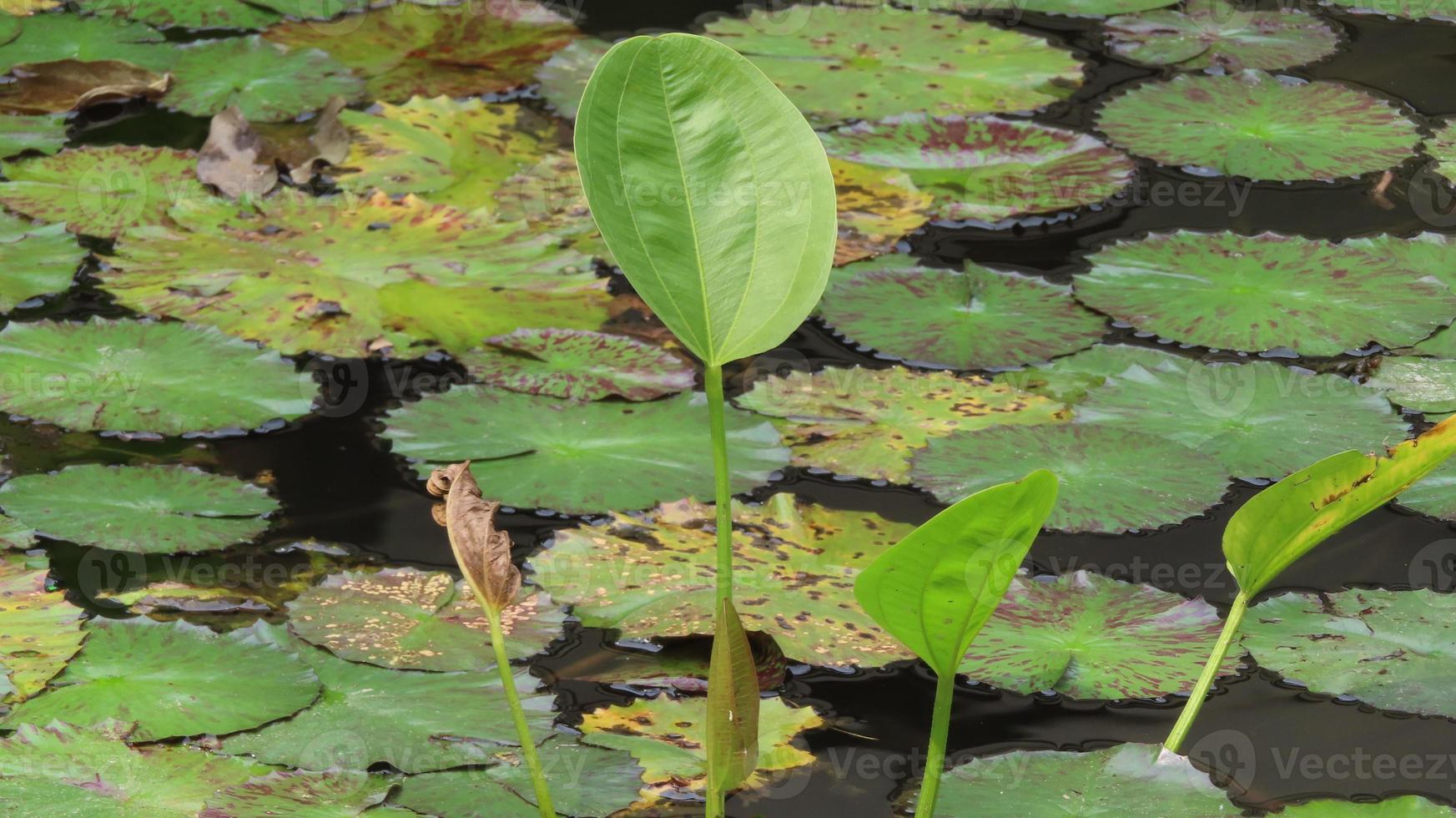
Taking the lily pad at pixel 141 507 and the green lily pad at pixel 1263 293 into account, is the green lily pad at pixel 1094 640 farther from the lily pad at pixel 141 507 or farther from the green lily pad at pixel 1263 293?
the lily pad at pixel 141 507

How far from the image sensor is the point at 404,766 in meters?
1.41

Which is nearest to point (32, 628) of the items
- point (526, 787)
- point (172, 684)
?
point (172, 684)

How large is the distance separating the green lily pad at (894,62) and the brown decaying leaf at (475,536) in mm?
1845

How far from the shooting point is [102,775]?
1.37m

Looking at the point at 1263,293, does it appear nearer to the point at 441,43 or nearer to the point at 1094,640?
the point at 1094,640

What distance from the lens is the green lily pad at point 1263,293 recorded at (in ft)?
7.06

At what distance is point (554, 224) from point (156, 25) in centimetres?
127

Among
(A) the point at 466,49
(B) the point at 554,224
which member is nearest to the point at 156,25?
(A) the point at 466,49

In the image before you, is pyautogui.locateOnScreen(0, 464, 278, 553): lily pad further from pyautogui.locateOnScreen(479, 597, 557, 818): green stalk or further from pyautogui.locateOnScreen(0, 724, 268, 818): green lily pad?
pyautogui.locateOnScreen(479, 597, 557, 818): green stalk

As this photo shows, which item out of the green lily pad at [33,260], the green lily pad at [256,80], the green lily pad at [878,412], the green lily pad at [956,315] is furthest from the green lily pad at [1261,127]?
the green lily pad at [33,260]

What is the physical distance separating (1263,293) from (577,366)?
102 cm

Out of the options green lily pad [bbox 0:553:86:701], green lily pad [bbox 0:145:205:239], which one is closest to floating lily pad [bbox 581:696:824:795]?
green lily pad [bbox 0:553:86:701]

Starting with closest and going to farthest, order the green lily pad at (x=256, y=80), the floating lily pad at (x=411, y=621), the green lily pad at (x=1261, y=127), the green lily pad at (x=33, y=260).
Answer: the floating lily pad at (x=411, y=621)
the green lily pad at (x=33, y=260)
the green lily pad at (x=1261, y=127)
the green lily pad at (x=256, y=80)

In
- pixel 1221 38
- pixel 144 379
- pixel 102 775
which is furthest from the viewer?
pixel 1221 38
